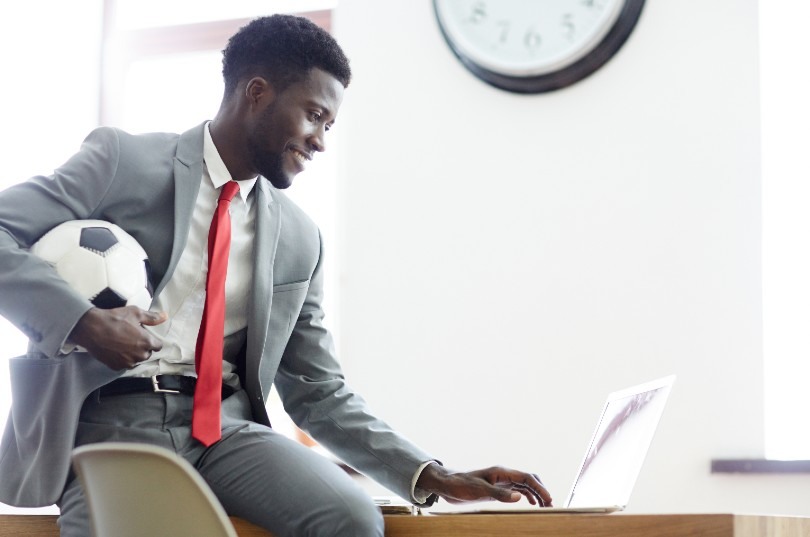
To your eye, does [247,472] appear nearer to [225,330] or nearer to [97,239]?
[225,330]

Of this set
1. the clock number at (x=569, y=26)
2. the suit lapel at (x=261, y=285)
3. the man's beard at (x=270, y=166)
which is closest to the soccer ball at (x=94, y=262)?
the suit lapel at (x=261, y=285)

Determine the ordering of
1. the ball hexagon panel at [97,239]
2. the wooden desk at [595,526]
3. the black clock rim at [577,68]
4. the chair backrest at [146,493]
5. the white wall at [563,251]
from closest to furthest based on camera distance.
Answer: the chair backrest at [146,493] < the wooden desk at [595,526] < the ball hexagon panel at [97,239] < the white wall at [563,251] < the black clock rim at [577,68]

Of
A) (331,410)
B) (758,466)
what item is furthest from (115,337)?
(758,466)

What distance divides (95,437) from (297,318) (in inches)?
17.7

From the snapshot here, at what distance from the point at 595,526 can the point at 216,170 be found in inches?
34.8

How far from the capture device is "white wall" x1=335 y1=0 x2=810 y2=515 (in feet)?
8.07

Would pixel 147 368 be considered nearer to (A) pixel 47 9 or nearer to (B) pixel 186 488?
(B) pixel 186 488

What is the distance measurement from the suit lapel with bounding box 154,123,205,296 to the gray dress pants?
0.20 metres

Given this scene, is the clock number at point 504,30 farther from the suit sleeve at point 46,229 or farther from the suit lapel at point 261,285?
the suit sleeve at point 46,229

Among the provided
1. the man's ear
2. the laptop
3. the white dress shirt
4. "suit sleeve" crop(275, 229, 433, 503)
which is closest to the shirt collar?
the white dress shirt

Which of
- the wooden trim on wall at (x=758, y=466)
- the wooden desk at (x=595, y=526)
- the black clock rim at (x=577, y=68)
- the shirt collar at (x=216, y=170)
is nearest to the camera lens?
the wooden desk at (x=595, y=526)

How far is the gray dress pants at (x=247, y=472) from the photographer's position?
1479 mm

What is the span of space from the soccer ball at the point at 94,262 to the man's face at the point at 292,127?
335 mm

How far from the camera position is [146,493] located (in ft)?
3.54
